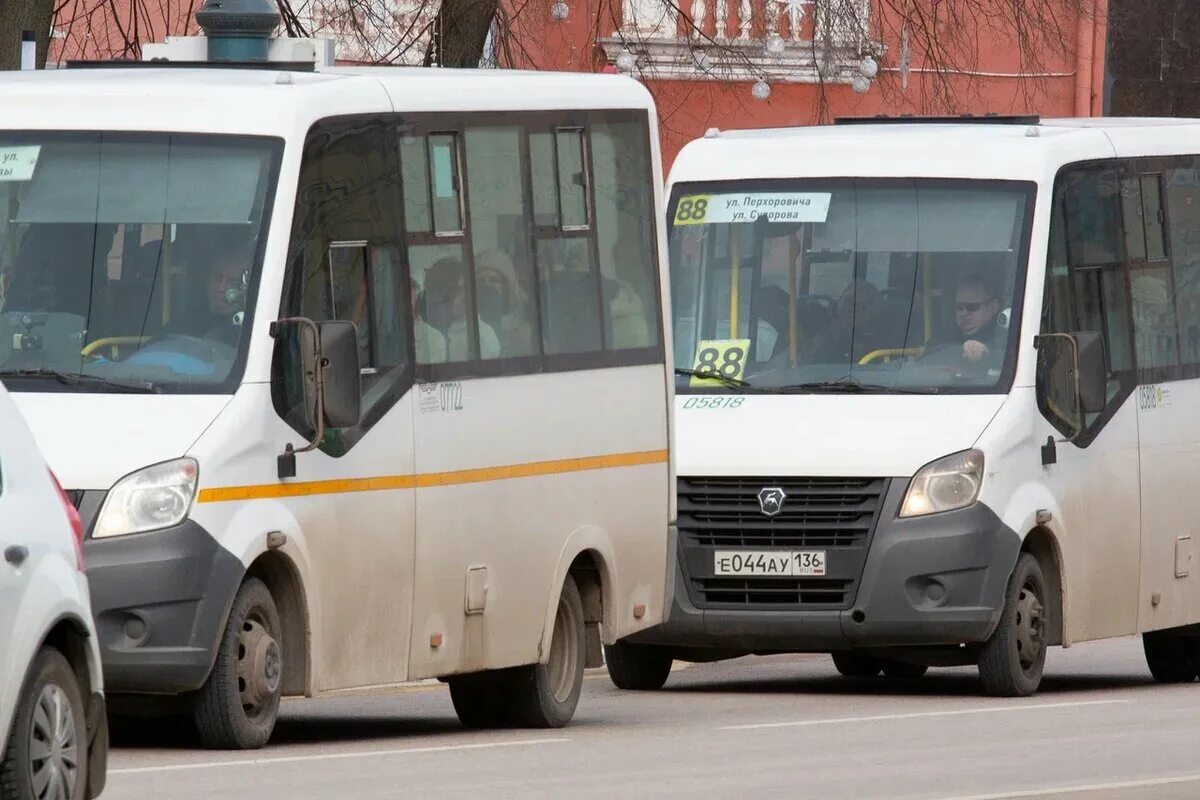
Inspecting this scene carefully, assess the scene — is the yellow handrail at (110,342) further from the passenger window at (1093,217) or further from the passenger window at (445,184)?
the passenger window at (1093,217)

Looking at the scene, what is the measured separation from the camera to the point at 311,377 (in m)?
12.7

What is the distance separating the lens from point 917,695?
17.3 metres

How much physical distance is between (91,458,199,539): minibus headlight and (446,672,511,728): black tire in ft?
9.45

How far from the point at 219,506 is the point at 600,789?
1778 millimetres

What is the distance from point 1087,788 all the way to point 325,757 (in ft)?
9.37

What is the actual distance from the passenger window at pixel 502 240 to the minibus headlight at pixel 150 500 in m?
2.25

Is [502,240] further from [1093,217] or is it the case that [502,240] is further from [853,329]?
Answer: [1093,217]

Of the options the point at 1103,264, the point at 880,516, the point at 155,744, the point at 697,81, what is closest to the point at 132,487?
the point at 155,744

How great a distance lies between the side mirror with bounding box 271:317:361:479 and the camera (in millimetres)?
12688

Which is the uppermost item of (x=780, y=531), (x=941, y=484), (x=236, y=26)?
(x=236, y=26)

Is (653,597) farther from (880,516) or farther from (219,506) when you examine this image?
(219,506)

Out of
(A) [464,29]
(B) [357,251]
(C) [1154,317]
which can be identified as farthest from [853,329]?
(A) [464,29]

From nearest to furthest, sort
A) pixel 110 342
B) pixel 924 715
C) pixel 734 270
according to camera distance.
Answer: pixel 110 342
pixel 924 715
pixel 734 270

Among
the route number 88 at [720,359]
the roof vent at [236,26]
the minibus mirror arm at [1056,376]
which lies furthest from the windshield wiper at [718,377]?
the roof vent at [236,26]
